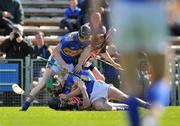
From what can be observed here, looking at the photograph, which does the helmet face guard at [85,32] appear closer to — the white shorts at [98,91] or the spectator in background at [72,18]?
the white shorts at [98,91]

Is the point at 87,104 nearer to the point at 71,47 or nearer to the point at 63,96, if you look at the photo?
the point at 63,96

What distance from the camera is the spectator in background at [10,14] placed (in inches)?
751

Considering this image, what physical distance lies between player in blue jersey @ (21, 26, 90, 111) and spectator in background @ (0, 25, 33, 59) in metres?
2.93

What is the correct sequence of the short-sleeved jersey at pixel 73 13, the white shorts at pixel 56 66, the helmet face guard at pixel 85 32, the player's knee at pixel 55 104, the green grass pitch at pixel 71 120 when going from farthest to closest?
the short-sleeved jersey at pixel 73 13 → the white shorts at pixel 56 66 → the player's knee at pixel 55 104 → the helmet face guard at pixel 85 32 → the green grass pitch at pixel 71 120

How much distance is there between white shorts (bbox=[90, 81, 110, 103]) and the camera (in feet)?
45.2

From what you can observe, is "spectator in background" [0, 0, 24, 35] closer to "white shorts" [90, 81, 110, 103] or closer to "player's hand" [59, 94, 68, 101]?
"player's hand" [59, 94, 68, 101]

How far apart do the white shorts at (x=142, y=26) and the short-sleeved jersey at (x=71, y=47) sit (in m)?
8.30

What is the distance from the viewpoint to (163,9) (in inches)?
216

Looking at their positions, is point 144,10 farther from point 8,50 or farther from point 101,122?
point 8,50

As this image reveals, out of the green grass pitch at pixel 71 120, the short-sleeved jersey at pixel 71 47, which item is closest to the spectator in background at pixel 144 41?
the green grass pitch at pixel 71 120

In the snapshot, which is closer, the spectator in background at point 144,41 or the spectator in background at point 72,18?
the spectator in background at point 144,41

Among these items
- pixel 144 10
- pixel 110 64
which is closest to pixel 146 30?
pixel 144 10

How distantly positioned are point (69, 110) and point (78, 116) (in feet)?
7.65

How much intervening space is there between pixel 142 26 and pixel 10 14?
1410 centimetres
